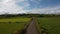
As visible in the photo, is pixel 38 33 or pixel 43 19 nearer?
pixel 38 33

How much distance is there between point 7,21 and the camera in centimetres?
728

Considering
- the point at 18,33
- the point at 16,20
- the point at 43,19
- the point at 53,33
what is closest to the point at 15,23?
the point at 16,20

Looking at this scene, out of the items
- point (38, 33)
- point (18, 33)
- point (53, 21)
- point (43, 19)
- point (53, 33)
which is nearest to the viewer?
point (38, 33)

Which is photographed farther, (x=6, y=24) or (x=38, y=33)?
(x=6, y=24)

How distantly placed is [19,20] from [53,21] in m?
1.57

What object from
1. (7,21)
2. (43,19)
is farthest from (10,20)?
(43,19)

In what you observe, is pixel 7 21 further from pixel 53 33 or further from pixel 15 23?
pixel 53 33

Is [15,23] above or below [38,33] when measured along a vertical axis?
below

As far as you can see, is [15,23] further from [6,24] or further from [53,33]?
[53,33]

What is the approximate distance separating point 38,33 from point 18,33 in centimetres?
119

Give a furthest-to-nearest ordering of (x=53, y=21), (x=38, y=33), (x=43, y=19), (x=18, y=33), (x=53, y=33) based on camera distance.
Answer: (x=53, y=21), (x=43, y=19), (x=53, y=33), (x=18, y=33), (x=38, y=33)

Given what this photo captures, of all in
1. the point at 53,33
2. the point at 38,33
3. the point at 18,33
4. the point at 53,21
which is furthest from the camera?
the point at 53,21

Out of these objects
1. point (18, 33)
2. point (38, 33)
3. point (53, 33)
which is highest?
point (38, 33)

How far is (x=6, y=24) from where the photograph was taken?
733 cm
